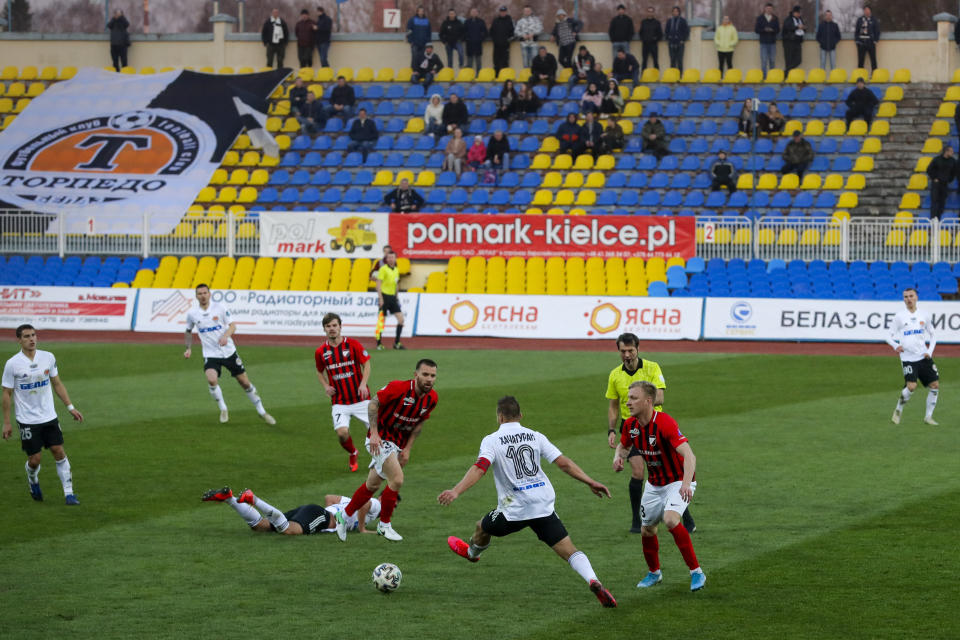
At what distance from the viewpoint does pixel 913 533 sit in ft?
39.5

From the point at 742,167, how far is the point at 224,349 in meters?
22.1

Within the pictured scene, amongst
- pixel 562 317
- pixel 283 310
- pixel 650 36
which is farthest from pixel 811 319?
pixel 650 36

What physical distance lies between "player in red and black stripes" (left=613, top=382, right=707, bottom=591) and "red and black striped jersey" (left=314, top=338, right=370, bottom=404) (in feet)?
18.7

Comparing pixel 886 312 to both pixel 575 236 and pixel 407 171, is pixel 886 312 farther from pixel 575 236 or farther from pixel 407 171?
pixel 407 171

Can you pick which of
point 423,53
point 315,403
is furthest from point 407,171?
point 315,403

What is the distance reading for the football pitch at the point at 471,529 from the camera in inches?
370

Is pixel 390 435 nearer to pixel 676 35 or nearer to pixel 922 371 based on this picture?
pixel 922 371

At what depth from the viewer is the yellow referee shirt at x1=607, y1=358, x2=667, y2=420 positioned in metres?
12.5

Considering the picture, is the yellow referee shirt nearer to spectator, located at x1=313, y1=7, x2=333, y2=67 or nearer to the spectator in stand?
the spectator in stand

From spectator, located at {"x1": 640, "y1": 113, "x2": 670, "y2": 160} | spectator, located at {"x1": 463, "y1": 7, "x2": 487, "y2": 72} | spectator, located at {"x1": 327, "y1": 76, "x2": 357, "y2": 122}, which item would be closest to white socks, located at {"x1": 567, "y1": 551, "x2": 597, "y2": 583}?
spectator, located at {"x1": 640, "y1": 113, "x2": 670, "y2": 160}

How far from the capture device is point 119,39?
46656 mm

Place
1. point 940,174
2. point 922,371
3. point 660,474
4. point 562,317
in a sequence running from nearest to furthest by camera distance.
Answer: point 660,474 < point 922,371 < point 562,317 < point 940,174

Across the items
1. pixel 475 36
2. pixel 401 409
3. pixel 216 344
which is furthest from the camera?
pixel 475 36

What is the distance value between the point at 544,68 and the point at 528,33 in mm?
2273
